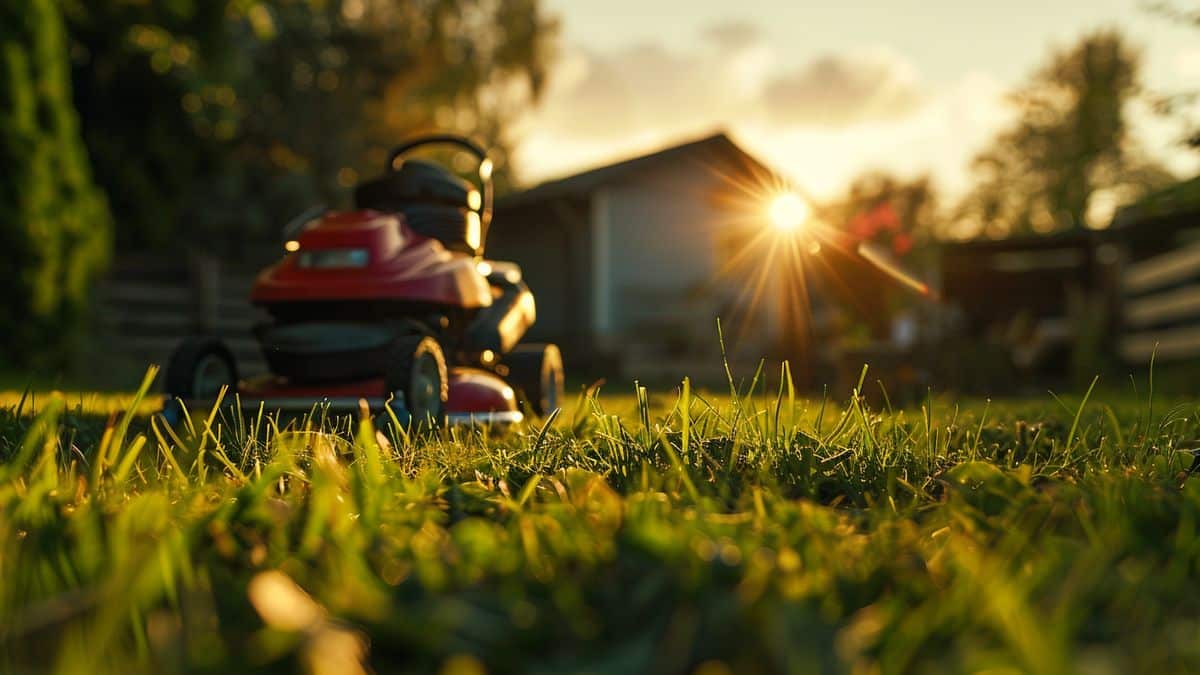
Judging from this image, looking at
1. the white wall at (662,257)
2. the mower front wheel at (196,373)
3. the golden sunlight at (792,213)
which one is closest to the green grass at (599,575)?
the mower front wheel at (196,373)

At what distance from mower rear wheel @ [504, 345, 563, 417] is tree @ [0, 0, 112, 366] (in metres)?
6.76

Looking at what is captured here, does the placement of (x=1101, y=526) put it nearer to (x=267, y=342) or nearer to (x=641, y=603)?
(x=641, y=603)

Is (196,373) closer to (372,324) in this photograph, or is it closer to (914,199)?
(372,324)

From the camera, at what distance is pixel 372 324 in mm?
4961

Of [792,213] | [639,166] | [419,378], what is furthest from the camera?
[639,166]

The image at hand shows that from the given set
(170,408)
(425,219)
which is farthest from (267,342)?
(425,219)

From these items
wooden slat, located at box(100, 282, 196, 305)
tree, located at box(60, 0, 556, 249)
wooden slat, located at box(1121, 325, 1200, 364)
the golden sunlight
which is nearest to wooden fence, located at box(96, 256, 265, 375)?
wooden slat, located at box(100, 282, 196, 305)

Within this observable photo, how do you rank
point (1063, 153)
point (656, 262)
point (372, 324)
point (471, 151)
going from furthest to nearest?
point (1063, 153), point (656, 262), point (471, 151), point (372, 324)

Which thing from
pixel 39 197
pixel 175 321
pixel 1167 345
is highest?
pixel 39 197

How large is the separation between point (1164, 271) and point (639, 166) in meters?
7.18

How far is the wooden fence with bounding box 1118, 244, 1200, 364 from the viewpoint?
1296cm

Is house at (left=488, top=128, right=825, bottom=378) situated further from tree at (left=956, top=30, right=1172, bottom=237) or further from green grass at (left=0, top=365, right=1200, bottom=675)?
tree at (left=956, top=30, right=1172, bottom=237)

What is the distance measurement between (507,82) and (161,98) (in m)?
11.6

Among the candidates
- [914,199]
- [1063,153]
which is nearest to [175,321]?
[1063,153]
